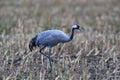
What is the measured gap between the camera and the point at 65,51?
282 inches

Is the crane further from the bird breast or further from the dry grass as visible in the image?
the dry grass

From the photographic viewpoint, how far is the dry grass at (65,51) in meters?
5.98

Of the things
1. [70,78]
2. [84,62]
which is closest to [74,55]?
[84,62]

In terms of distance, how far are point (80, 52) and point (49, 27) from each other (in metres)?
1.96

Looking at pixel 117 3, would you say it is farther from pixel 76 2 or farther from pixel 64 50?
pixel 64 50

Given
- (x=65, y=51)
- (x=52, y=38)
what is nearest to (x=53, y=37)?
(x=52, y=38)

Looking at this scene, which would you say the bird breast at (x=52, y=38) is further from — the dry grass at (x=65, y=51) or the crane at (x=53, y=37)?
the dry grass at (x=65, y=51)

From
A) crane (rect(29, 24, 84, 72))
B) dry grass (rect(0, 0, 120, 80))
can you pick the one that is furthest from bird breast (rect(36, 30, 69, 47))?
dry grass (rect(0, 0, 120, 80))

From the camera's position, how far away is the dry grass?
5977 millimetres

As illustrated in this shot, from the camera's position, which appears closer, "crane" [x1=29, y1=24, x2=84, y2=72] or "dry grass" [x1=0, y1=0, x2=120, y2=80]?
"dry grass" [x1=0, y1=0, x2=120, y2=80]

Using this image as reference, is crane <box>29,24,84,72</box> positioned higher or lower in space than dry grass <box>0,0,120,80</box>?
higher

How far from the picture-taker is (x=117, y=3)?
13484 millimetres

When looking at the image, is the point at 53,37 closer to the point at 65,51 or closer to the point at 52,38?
the point at 52,38

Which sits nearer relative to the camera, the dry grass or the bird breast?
the dry grass
